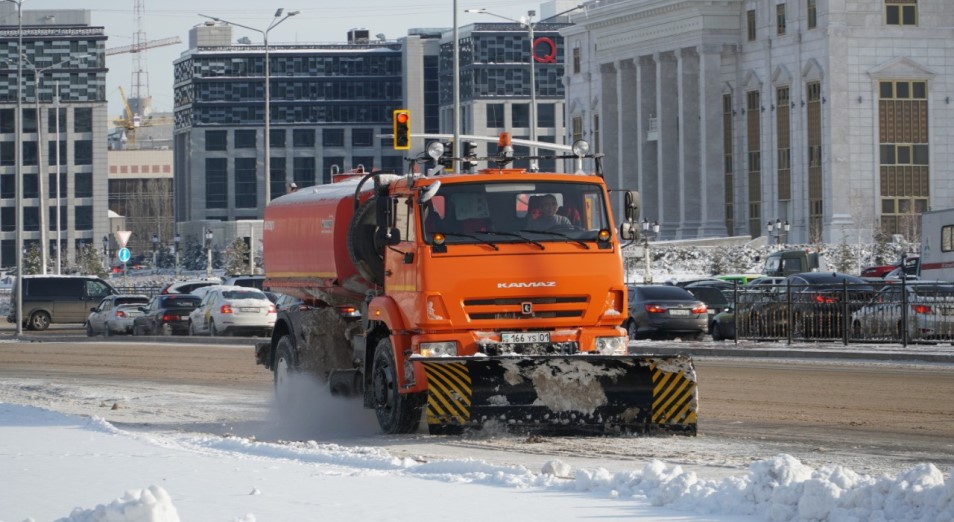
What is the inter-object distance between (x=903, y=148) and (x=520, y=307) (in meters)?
88.7

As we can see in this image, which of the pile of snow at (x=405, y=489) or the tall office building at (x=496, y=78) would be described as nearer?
the pile of snow at (x=405, y=489)

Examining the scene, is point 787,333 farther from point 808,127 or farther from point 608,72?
point 608,72

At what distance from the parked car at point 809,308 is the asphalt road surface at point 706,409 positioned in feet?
10.7

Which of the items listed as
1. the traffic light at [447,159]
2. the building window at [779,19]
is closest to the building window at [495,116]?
the building window at [779,19]

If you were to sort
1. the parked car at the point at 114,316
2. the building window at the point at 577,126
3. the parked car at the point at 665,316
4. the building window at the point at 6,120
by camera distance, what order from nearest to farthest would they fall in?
the parked car at the point at 665,316 < the parked car at the point at 114,316 < the building window at the point at 577,126 < the building window at the point at 6,120

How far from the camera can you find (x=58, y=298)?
63.0m

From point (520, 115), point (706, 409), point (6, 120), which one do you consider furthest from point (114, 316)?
point (6, 120)

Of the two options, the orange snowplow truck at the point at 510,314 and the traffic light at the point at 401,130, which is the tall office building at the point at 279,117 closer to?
the traffic light at the point at 401,130

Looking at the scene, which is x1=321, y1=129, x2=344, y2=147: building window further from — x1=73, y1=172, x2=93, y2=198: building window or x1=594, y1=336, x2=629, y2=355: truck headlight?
x1=594, y1=336, x2=629, y2=355: truck headlight

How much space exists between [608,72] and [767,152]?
20.2 metres

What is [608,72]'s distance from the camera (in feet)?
412

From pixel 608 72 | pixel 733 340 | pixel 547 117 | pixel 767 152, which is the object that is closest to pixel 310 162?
pixel 547 117

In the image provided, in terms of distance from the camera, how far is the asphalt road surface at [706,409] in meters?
15.9

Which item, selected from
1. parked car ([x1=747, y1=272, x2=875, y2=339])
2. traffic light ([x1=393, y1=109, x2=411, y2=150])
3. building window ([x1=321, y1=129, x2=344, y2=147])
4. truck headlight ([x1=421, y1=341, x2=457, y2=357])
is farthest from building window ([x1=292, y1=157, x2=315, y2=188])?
truck headlight ([x1=421, y1=341, x2=457, y2=357])
